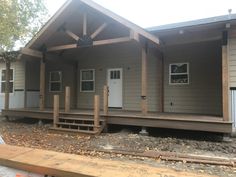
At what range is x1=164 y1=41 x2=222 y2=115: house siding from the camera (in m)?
8.83

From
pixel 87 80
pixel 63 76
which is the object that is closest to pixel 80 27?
pixel 87 80

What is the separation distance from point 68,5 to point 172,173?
331 inches

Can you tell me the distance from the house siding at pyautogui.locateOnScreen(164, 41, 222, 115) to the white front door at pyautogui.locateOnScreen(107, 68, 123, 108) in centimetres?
205

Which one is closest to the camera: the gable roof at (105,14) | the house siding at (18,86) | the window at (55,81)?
the gable roof at (105,14)

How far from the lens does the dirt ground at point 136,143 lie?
520 cm

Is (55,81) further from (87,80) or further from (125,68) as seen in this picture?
(125,68)

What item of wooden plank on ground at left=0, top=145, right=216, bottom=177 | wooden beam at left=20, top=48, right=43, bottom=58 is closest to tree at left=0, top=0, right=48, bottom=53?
wooden beam at left=20, top=48, right=43, bottom=58

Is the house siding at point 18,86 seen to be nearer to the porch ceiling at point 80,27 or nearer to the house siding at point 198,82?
the porch ceiling at point 80,27

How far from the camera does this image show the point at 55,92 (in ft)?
41.8

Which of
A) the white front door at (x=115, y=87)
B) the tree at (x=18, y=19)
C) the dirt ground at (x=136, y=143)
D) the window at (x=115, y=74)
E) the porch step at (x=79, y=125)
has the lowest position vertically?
the dirt ground at (x=136, y=143)

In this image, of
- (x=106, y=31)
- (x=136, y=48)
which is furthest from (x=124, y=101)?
(x=106, y=31)

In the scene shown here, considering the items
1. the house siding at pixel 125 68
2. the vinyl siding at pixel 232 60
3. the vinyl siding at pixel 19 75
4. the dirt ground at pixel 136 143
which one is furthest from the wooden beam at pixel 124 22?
the vinyl siding at pixel 19 75

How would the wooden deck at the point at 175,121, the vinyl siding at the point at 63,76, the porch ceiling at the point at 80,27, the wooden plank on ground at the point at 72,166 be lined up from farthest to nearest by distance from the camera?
the vinyl siding at the point at 63,76 < the porch ceiling at the point at 80,27 < the wooden deck at the point at 175,121 < the wooden plank on ground at the point at 72,166

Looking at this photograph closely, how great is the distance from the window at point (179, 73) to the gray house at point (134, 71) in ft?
0.12
